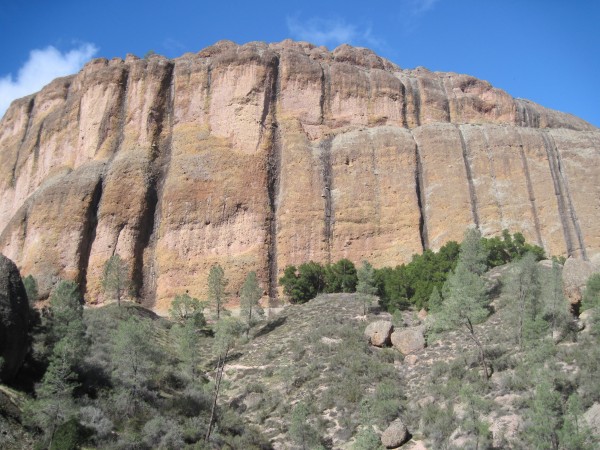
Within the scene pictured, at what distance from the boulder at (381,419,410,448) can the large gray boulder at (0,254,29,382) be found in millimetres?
14993

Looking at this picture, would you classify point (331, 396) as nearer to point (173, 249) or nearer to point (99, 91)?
point (173, 249)

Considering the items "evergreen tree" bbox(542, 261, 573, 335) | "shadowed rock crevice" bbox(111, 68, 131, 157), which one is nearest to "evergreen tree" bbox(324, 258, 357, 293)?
"evergreen tree" bbox(542, 261, 573, 335)

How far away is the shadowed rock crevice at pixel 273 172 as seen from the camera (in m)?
54.9

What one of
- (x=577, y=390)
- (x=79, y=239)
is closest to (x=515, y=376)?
(x=577, y=390)

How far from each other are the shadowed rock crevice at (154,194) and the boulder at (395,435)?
1109 inches

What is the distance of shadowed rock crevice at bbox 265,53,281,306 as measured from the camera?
54.9 metres

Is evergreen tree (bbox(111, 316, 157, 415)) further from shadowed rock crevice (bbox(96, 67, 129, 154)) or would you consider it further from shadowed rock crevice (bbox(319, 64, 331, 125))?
shadowed rock crevice (bbox(319, 64, 331, 125))

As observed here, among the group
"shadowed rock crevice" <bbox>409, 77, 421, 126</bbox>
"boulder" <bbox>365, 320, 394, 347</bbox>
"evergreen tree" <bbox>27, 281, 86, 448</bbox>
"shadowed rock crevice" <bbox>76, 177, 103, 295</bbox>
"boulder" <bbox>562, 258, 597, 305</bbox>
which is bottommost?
"evergreen tree" <bbox>27, 281, 86, 448</bbox>

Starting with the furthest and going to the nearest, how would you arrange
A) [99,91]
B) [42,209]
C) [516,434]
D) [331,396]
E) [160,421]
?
[99,91], [42,209], [331,396], [160,421], [516,434]

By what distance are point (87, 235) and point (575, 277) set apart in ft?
119

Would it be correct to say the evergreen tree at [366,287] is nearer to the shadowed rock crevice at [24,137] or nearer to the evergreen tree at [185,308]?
the evergreen tree at [185,308]

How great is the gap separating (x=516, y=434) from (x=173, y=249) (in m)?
34.7

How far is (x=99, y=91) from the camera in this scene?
6588cm

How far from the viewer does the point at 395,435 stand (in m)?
29.8
